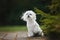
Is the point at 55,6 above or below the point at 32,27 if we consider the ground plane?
above

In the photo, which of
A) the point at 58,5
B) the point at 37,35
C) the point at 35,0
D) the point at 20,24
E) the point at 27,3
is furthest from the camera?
the point at 27,3

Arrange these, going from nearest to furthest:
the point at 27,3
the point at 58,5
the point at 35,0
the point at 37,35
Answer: the point at 58,5, the point at 37,35, the point at 35,0, the point at 27,3

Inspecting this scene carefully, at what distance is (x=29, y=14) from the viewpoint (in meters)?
9.30

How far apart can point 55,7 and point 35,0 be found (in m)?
13.9

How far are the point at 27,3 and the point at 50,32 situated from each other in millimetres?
15520

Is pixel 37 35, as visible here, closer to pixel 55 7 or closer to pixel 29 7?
pixel 55 7

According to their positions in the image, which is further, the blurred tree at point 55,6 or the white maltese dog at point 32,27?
the white maltese dog at point 32,27

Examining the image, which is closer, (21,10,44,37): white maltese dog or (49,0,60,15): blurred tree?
(49,0,60,15): blurred tree

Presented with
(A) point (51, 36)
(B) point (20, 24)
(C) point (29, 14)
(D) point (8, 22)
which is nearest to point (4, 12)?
(D) point (8, 22)

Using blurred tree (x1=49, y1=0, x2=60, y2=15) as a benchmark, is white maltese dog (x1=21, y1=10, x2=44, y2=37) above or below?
below

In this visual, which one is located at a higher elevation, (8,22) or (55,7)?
(55,7)

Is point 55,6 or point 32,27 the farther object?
point 32,27

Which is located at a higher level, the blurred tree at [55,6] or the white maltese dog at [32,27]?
the blurred tree at [55,6]

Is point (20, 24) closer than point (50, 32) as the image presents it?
No
